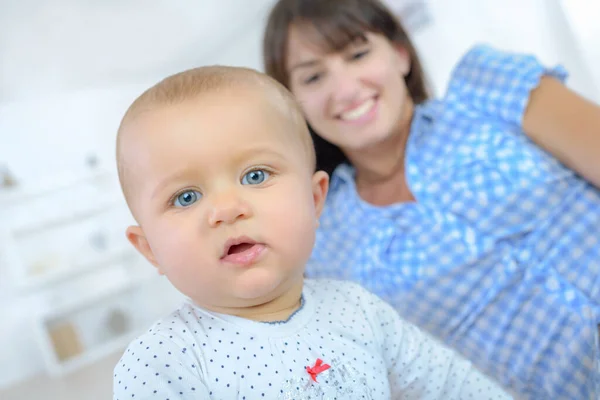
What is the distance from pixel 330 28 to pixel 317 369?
0.80 m

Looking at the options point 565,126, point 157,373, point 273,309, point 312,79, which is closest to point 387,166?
point 312,79

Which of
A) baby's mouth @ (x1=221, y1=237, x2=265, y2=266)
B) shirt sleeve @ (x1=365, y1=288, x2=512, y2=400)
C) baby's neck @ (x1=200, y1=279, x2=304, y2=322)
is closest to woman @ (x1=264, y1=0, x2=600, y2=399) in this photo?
shirt sleeve @ (x1=365, y1=288, x2=512, y2=400)

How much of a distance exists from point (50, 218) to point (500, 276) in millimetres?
3728

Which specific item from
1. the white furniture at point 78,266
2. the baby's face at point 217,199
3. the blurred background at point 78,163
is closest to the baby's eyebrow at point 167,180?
the baby's face at point 217,199

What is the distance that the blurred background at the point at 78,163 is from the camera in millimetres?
2873

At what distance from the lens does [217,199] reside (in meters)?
0.52

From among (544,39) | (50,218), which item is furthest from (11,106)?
(544,39)

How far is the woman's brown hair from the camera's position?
115 cm

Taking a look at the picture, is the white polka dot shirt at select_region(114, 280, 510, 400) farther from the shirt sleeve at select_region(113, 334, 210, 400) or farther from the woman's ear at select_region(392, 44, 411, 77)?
the woman's ear at select_region(392, 44, 411, 77)

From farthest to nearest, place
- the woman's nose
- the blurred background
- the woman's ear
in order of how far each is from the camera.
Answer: the blurred background, the woman's ear, the woman's nose

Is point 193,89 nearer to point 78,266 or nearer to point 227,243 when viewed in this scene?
point 227,243

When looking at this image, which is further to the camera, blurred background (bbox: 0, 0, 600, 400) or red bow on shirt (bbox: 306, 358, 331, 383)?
blurred background (bbox: 0, 0, 600, 400)

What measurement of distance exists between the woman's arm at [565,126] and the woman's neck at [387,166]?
0.28 m

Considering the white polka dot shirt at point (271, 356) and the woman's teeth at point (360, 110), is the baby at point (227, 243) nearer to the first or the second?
the white polka dot shirt at point (271, 356)
